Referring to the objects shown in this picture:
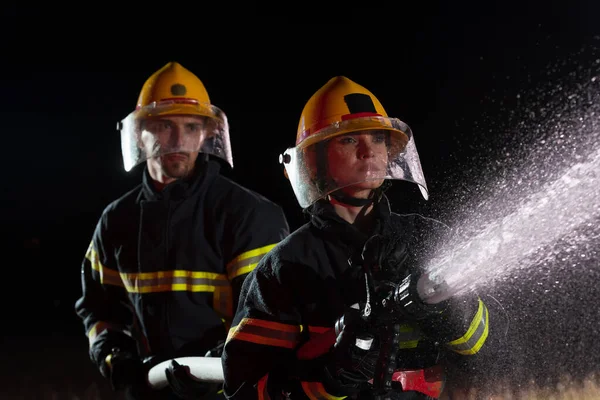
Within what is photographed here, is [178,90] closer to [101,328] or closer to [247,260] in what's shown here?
[247,260]

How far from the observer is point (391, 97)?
7199 millimetres

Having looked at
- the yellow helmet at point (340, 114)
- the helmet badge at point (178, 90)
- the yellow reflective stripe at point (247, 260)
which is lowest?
the yellow reflective stripe at point (247, 260)

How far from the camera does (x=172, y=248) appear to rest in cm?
378

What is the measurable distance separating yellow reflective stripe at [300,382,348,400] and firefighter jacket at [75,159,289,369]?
45.0 inches

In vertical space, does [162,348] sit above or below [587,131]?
below

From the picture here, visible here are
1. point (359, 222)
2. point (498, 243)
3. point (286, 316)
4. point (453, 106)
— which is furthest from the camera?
point (453, 106)

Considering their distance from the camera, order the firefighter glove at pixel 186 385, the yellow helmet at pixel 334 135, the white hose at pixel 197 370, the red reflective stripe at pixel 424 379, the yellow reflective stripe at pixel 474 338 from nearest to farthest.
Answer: the yellow reflective stripe at pixel 474 338
the red reflective stripe at pixel 424 379
the yellow helmet at pixel 334 135
the white hose at pixel 197 370
the firefighter glove at pixel 186 385

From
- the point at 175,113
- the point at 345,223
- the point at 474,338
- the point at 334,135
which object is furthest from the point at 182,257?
the point at 474,338

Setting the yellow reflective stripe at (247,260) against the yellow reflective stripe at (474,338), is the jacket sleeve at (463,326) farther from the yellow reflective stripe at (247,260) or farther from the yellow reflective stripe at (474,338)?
the yellow reflective stripe at (247,260)

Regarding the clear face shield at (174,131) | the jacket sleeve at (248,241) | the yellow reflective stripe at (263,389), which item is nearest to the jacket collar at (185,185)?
the clear face shield at (174,131)

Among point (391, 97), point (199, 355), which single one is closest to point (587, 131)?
point (199, 355)

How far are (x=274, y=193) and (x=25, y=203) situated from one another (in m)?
3.61

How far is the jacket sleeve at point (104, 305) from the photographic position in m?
4.04

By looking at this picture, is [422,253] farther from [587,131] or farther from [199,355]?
[199,355]
